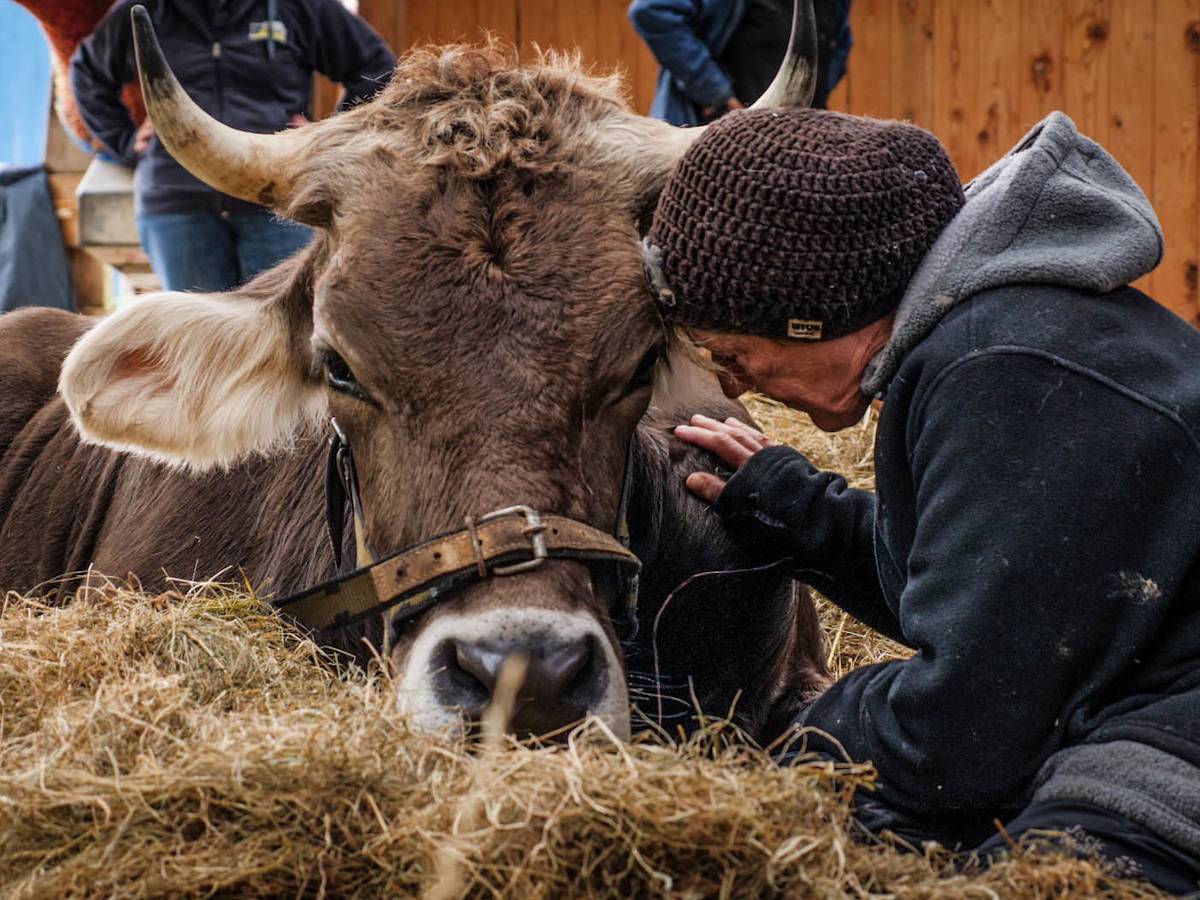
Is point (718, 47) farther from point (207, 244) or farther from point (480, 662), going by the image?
point (480, 662)

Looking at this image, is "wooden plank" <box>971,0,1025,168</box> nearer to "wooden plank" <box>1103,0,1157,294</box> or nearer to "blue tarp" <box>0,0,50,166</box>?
"wooden plank" <box>1103,0,1157,294</box>

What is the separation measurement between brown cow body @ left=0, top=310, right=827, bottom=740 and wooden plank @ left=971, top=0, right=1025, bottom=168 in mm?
6217

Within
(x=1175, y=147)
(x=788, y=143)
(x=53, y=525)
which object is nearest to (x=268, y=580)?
(x=53, y=525)

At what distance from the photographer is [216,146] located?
11.1 feet

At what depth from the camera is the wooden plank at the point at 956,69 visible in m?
9.87

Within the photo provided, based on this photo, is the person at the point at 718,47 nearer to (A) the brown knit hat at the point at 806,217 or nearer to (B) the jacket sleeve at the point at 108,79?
(B) the jacket sleeve at the point at 108,79

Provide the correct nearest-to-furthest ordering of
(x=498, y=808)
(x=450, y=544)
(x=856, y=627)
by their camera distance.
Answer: (x=498, y=808) < (x=450, y=544) < (x=856, y=627)

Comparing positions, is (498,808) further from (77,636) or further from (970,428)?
(77,636)

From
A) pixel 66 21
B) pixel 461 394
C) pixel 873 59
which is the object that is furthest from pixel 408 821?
pixel 873 59

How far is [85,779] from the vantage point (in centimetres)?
219

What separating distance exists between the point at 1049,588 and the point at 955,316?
48cm

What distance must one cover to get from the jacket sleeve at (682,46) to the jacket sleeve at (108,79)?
2.22 metres

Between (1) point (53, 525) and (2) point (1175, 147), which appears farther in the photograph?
(2) point (1175, 147)

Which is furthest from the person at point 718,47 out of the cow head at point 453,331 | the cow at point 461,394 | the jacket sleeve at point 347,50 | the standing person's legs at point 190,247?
the cow head at point 453,331
